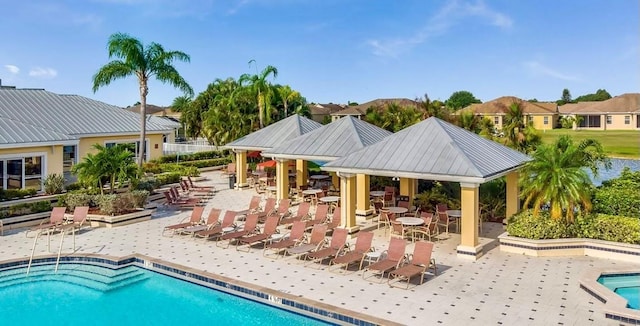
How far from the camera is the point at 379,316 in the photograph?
10422mm

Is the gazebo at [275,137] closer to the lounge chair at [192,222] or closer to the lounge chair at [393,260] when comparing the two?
the lounge chair at [192,222]

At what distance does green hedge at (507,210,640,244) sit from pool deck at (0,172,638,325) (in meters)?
0.81

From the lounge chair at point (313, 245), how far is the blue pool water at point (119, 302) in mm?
2647

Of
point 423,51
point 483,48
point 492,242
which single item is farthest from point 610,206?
point 423,51

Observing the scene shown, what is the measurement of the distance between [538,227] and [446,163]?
3413 mm

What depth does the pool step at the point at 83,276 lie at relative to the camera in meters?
13.6

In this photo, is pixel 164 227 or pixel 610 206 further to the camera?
pixel 164 227

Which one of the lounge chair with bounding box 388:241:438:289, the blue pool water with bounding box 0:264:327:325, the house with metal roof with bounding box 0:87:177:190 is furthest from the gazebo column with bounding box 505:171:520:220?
the house with metal roof with bounding box 0:87:177:190

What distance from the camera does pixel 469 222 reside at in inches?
577

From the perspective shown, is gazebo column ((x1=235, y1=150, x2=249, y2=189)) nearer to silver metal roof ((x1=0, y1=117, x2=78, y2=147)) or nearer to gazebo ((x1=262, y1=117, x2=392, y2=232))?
gazebo ((x1=262, y1=117, x2=392, y2=232))

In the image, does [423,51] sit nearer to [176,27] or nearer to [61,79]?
[176,27]

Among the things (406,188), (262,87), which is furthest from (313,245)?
(262,87)

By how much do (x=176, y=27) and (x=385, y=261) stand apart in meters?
31.4

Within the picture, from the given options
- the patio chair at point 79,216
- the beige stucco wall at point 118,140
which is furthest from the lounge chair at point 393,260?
the beige stucco wall at point 118,140
